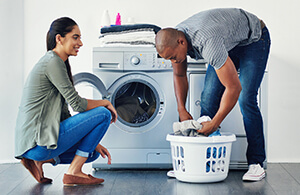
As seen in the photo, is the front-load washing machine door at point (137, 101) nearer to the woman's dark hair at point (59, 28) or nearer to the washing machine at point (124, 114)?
the washing machine at point (124, 114)

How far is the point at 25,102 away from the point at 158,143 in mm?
952

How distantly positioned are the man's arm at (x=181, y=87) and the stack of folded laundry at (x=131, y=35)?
42 cm

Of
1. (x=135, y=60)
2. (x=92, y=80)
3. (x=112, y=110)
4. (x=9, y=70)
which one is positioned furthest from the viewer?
(x=9, y=70)

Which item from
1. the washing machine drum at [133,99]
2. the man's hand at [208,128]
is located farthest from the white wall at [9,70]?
the man's hand at [208,128]

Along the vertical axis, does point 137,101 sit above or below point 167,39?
below

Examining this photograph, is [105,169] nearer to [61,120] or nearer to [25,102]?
[61,120]

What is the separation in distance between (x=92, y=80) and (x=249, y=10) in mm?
1462

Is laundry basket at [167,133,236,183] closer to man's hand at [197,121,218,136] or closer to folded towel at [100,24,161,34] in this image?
man's hand at [197,121,218,136]

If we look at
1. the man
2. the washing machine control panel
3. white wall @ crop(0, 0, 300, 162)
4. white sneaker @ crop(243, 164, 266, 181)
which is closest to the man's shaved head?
the man

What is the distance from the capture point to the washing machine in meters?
2.57

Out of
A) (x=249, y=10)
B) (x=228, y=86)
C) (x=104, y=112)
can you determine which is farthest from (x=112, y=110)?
(x=249, y=10)

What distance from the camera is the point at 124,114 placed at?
2.61 metres

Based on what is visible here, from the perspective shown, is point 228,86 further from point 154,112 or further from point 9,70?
point 9,70

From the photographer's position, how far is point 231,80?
1945 mm
